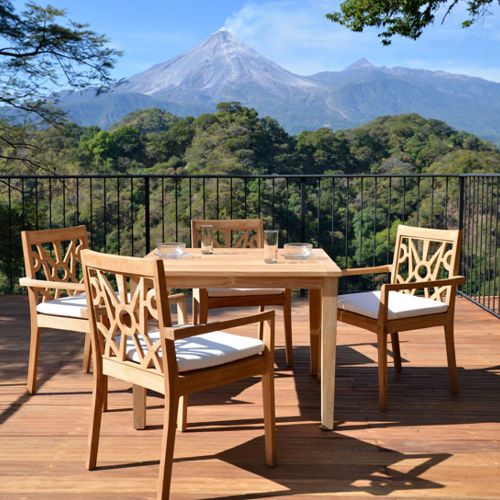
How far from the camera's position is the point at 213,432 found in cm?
262

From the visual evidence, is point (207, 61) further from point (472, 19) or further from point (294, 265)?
point (294, 265)

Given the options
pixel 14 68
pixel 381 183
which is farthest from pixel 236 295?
pixel 381 183

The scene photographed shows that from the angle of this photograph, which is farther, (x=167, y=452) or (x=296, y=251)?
(x=296, y=251)

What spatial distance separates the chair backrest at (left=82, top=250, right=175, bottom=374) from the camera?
6.47 feet

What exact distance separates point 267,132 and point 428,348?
12.5 meters

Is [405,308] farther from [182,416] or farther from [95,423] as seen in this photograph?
[95,423]

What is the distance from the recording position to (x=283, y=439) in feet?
8.32

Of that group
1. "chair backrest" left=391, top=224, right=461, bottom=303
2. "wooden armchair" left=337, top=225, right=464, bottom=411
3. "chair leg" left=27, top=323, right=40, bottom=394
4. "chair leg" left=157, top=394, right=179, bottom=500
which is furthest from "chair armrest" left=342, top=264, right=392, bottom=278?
"chair leg" left=27, top=323, right=40, bottom=394

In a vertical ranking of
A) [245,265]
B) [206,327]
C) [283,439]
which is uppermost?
[245,265]

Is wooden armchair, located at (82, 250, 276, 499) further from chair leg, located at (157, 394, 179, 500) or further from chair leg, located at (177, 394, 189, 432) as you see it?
chair leg, located at (177, 394, 189, 432)

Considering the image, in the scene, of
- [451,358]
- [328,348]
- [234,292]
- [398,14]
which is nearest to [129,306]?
[328,348]

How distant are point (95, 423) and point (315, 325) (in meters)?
1.41

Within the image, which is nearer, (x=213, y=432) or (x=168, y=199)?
(x=213, y=432)

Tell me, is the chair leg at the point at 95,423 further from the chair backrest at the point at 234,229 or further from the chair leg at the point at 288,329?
the chair backrest at the point at 234,229
